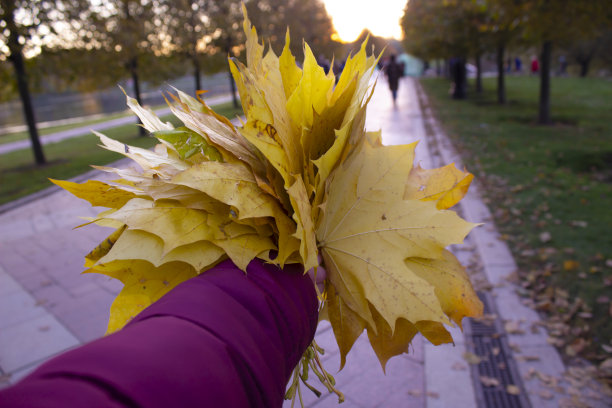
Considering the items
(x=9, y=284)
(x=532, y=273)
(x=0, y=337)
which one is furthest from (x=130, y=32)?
(x=532, y=273)

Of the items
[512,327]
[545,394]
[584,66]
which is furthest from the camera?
[584,66]

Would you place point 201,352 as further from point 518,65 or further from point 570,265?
point 518,65

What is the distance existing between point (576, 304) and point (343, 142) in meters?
3.33

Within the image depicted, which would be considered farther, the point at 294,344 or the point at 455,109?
the point at 455,109

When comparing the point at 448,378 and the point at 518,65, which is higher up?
the point at 518,65

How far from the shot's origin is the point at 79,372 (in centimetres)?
63

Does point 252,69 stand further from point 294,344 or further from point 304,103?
point 294,344

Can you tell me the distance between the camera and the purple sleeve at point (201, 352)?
630 mm

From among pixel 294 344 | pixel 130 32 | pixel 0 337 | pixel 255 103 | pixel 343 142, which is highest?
pixel 130 32

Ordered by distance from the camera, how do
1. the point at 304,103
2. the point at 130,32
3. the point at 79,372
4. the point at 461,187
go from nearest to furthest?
the point at 79,372, the point at 304,103, the point at 461,187, the point at 130,32

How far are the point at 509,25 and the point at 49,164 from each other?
11229 mm

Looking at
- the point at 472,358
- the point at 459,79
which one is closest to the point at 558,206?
the point at 472,358

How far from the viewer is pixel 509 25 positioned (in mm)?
9289

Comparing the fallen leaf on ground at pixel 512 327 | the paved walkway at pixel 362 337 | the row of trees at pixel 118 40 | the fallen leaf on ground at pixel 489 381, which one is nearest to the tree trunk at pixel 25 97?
the row of trees at pixel 118 40
